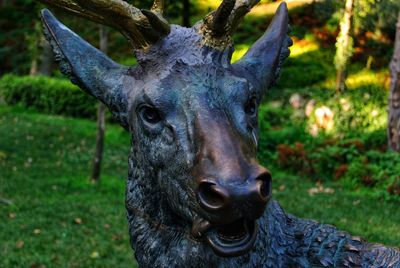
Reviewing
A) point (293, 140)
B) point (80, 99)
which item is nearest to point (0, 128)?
point (80, 99)

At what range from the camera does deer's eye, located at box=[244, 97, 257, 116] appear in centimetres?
203

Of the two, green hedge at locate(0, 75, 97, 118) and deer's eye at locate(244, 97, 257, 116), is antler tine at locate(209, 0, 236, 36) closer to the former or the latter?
deer's eye at locate(244, 97, 257, 116)

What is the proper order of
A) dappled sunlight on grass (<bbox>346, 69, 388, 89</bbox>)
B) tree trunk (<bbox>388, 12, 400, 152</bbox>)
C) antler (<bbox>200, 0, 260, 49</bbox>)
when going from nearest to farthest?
1. antler (<bbox>200, 0, 260, 49</bbox>)
2. tree trunk (<bbox>388, 12, 400, 152</bbox>)
3. dappled sunlight on grass (<bbox>346, 69, 388, 89</bbox>)

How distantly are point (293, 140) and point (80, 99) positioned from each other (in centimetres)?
819

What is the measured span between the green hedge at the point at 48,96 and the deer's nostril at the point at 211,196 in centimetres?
1530

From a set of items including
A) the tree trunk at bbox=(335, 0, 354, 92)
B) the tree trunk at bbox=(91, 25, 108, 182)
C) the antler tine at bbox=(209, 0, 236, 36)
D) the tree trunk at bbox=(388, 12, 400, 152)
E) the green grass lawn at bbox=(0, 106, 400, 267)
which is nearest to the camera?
the antler tine at bbox=(209, 0, 236, 36)

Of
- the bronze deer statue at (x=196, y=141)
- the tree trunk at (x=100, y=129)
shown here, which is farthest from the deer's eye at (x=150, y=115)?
the tree trunk at (x=100, y=129)

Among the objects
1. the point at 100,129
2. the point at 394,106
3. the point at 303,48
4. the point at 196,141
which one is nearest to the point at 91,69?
the point at 196,141

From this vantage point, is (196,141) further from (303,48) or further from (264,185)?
(303,48)

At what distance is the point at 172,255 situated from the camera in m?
2.09

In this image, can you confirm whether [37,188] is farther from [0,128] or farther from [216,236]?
[216,236]

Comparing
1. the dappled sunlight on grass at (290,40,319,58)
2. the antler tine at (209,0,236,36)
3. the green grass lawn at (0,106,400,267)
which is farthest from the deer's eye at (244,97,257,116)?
the dappled sunlight on grass at (290,40,319,58)

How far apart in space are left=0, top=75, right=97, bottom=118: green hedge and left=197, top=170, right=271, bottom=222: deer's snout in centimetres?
1532

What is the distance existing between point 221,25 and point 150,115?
1.37ft
